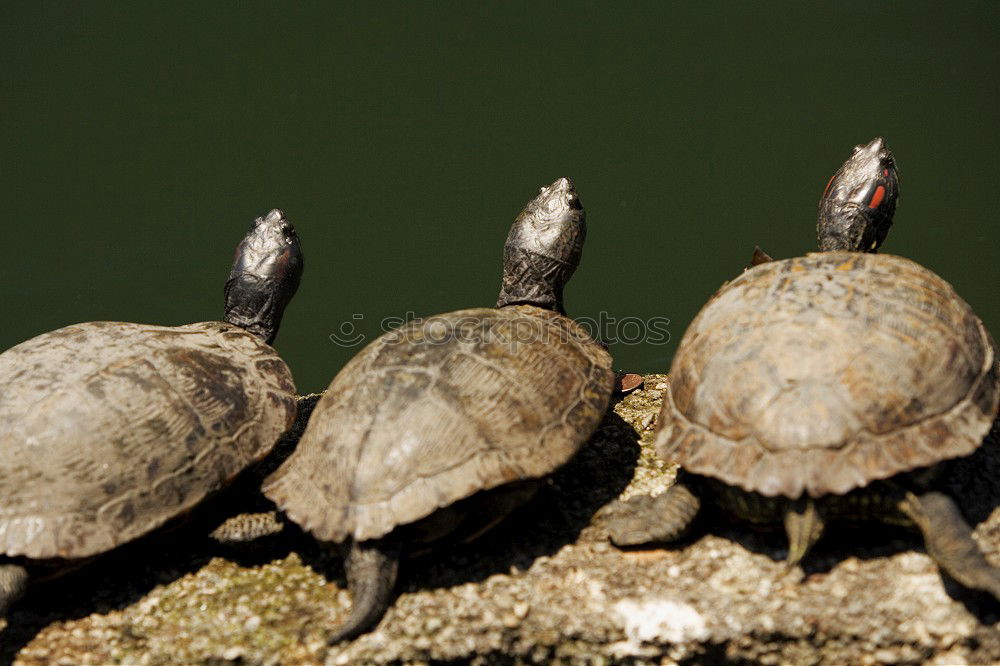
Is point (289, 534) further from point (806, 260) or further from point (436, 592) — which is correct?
point (806, 260)

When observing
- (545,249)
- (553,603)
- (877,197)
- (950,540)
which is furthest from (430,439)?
(877,197)

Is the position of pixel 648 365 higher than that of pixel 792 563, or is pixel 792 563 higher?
pixel 792 563

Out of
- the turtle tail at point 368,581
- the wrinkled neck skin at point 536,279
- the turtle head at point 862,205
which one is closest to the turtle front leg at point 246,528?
the turtle tail at point 368,581

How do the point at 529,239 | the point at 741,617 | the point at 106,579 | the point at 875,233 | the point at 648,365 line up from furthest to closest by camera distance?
the point at 648,365
the point at 529,239
the point at 875,233
the point at 106,579
the point at 741,617

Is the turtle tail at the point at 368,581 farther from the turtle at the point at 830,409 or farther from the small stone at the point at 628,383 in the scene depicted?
the small stone at the point at 628,383

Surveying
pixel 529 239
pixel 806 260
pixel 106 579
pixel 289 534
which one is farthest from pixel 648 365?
pixel 106 579

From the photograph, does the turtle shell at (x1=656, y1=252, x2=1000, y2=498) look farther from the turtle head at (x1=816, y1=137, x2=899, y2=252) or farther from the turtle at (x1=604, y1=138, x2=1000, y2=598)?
the turtle head at (x1=816, y1=137, x2=899, y2=252)

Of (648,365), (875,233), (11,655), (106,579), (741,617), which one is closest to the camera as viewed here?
(741,617)
